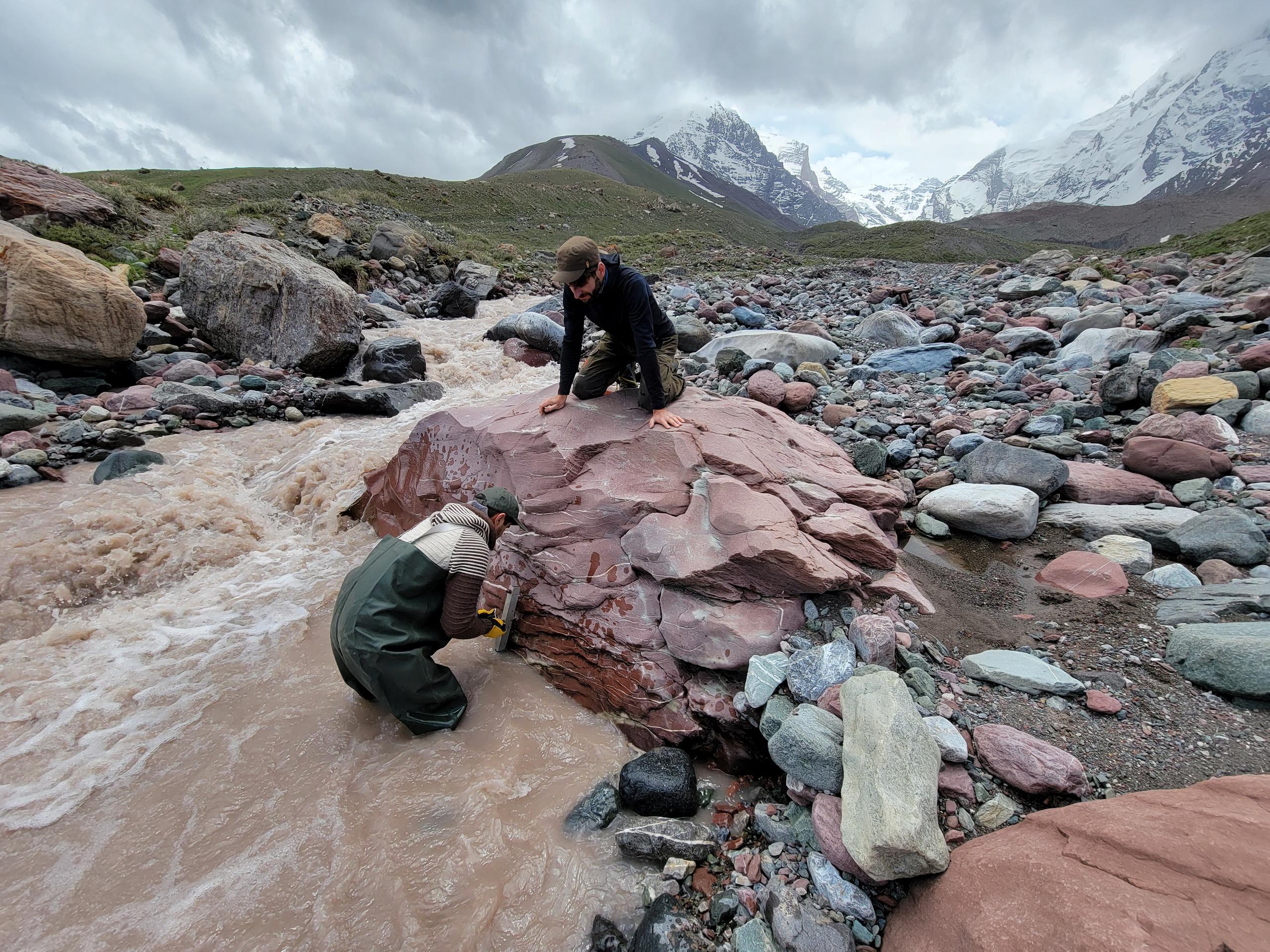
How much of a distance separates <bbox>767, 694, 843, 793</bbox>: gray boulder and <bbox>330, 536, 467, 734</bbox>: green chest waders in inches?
88.8

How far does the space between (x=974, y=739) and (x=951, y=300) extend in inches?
559

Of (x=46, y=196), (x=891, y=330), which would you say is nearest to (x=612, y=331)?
(x=891, y=330)

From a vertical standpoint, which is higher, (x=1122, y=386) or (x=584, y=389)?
(x=1122, y=386)

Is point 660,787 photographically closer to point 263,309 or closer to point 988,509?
point 988,509

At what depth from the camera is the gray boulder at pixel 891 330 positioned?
11.1 m

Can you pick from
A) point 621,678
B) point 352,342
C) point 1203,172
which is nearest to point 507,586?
point 621,678

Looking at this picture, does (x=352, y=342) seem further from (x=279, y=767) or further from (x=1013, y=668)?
(x=1013, y=668)

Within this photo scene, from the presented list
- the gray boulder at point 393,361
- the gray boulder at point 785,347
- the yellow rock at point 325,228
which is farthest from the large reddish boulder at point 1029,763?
the yellow rock at point 325,228

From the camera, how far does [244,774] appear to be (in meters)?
3.30

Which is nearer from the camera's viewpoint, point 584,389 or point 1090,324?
point 584,389

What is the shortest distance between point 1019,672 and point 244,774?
4914 mm

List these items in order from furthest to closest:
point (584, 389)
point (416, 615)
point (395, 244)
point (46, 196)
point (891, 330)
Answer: point (395, 244) < point (46, 196) < point (891, 330) < point (584, 389) < point (416, 615)

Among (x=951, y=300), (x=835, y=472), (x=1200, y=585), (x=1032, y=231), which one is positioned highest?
(x=1032, y=231)

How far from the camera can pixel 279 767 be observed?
336 centimetres
